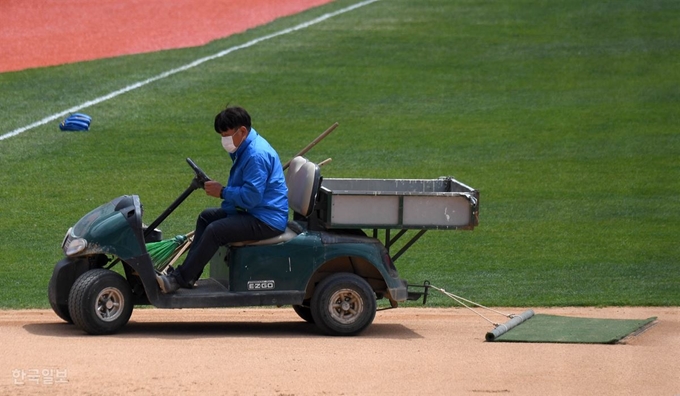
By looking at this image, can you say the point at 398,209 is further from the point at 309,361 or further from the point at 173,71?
the point at 173,71

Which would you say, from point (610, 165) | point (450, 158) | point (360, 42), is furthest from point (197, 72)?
point (610, 165)

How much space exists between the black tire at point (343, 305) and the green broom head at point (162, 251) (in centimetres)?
121

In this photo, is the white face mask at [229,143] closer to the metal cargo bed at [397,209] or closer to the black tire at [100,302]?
the metal cargo bed at [397,209]

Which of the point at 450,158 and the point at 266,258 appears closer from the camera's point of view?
the point at 266,258

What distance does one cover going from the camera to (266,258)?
31.9 ft

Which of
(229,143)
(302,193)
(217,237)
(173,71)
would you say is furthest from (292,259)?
(173,71)

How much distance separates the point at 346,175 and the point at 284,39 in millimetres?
9709

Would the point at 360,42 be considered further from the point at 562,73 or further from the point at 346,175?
the point at 346,175

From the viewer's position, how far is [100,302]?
9.45 m

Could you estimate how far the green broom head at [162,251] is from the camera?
10.0 meters

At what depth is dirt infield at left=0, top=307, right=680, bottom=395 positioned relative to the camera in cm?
803

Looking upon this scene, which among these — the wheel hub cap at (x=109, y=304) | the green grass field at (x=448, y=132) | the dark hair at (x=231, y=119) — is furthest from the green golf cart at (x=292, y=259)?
the green grass field at (x=448, y=132)

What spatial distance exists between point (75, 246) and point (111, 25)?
19243 millimetres

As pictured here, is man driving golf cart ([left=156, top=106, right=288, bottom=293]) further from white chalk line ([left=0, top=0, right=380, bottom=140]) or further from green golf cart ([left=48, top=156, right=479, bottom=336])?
white chalk line ([left=0, top=0, right=380, bottom=140])
